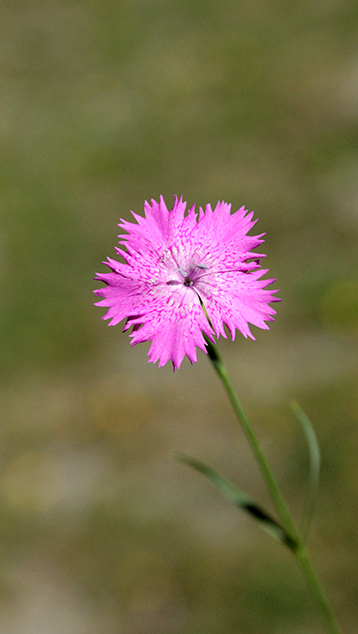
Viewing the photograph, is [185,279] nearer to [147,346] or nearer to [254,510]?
[254,510]

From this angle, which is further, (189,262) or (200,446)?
(200,446)

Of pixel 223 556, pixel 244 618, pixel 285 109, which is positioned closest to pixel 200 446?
pixel 223 556

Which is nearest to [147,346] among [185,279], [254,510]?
[254,510]

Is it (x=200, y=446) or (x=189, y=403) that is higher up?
(x=189, y=403)

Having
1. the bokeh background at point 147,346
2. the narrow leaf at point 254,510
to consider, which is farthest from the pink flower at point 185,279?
the bokeh background at point 147,346

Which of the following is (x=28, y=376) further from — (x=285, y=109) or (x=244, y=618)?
(x=285, y=109)

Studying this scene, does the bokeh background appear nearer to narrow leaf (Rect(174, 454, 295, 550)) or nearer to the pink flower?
narrow leaf (Rect(174, 454, 295, 550))

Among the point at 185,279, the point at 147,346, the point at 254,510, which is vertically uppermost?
the point at 147,346
